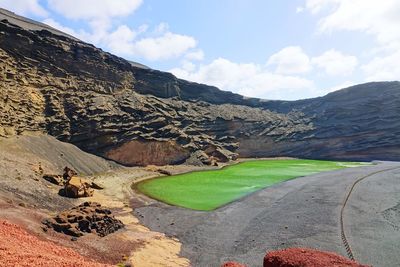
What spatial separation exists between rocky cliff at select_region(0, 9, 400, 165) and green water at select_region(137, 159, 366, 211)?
1211 cm

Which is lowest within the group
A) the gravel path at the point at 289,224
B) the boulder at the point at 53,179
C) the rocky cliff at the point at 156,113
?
the gravel path at the point at 289,224

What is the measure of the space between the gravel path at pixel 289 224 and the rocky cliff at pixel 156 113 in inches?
1161

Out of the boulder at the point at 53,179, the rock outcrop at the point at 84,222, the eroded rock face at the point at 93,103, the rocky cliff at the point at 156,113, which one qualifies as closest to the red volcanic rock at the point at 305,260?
the rock outcrop at the point at 84,222

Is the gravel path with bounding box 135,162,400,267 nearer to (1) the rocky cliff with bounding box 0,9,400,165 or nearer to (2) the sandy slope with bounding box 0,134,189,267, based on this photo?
(2) the sandy slope with bounding box 0,134,189,267

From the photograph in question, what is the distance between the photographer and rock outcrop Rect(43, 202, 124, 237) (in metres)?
24.4

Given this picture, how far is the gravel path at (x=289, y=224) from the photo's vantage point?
23.8m

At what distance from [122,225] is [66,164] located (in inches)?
942

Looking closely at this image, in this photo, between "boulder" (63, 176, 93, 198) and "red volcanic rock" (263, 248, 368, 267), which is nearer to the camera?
"red volcanic rock" (263, 248, 368, 267)

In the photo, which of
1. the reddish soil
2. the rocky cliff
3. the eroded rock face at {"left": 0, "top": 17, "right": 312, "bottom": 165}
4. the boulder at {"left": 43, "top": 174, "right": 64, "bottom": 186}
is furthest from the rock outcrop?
the rocky cliff

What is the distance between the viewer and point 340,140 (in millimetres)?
88125

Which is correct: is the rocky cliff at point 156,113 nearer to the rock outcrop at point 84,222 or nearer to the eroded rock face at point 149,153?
the eroded rock face at point 149,153

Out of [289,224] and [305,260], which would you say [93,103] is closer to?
[289,224]

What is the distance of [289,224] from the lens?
28.5 metres

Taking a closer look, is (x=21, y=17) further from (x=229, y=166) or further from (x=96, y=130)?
(x=229, y=166)
